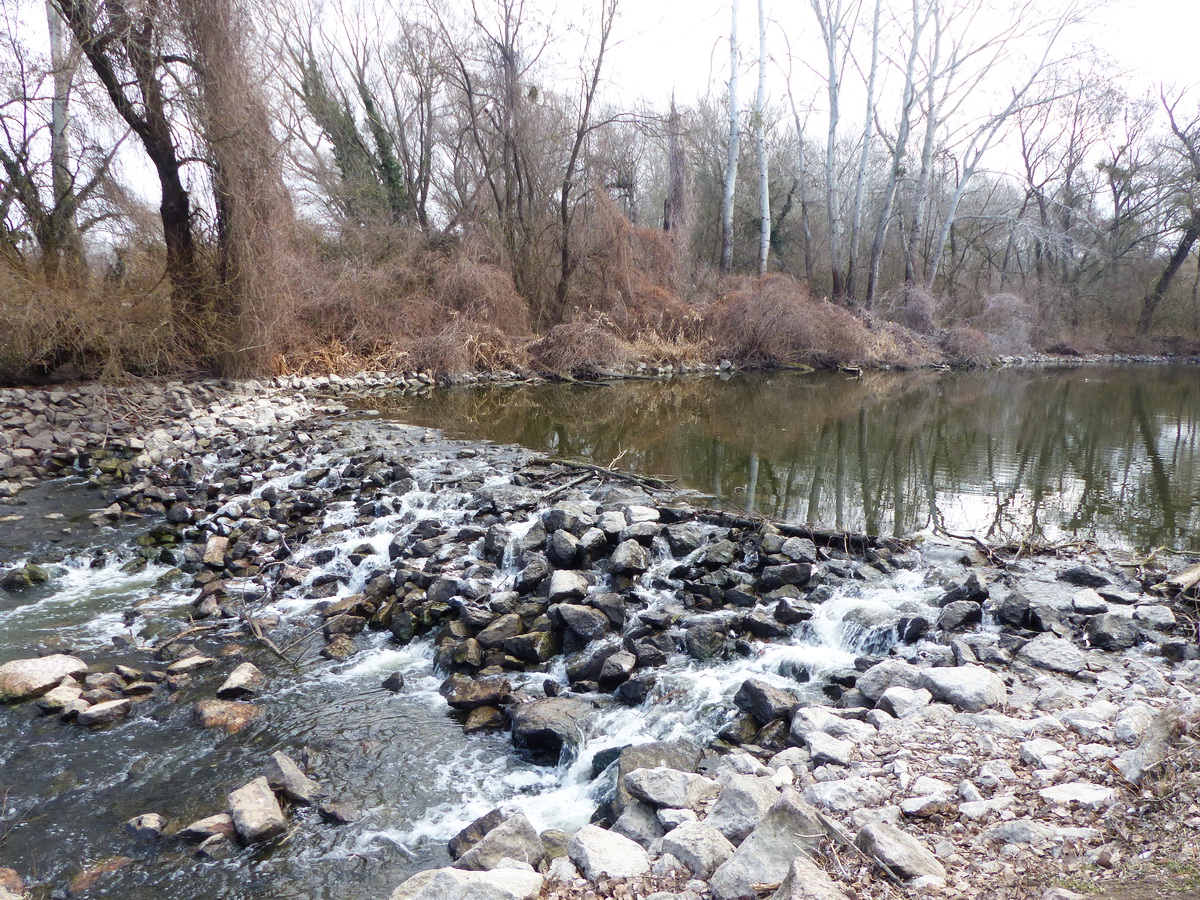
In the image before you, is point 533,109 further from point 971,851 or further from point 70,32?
point 971,851

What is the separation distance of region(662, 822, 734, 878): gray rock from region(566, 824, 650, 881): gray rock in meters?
0.11

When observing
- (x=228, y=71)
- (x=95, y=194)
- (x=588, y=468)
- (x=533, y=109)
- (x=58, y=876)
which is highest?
(x=533, y=109)

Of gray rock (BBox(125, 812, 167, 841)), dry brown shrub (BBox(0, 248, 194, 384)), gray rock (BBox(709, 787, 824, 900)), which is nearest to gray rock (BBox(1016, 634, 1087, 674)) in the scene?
gray rock (BBox(709, 787, 824, 900))

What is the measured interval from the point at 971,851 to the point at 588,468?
19.0ft

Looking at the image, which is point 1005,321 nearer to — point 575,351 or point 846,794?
point 575,351

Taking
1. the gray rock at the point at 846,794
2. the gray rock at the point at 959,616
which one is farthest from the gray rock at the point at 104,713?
the gray rock at the point at 959,616

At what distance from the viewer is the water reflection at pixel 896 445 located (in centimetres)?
677

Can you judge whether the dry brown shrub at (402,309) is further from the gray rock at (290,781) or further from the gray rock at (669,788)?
the gray rock at (669,788)

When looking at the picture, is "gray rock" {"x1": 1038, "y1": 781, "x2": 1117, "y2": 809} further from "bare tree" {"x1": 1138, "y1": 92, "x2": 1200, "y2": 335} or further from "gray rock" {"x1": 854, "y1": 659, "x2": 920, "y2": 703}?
"bare tree" {"x1": 1138, "y1": 92, "x2": 1200, "y2": 335}

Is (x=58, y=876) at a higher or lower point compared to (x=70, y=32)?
lower

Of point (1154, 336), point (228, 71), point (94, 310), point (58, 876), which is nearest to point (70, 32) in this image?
point (228, 71)

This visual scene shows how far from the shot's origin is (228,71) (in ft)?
33.9

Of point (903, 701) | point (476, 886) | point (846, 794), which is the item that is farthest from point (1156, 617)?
point (476, 886)

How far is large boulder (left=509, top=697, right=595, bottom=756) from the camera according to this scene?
3.51 meters
